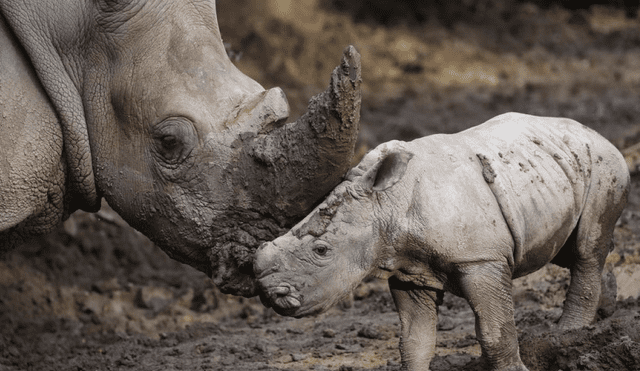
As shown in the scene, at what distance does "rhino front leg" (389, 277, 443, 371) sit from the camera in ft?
12.0

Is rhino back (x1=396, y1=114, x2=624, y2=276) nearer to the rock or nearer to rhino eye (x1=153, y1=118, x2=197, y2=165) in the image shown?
rhino eye (x1=153, y1=118, x2=197, y2=165)

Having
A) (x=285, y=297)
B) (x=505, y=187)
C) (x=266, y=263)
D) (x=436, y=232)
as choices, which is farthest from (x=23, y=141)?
(x=505, y=187)

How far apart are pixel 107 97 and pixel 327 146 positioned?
1.24 m

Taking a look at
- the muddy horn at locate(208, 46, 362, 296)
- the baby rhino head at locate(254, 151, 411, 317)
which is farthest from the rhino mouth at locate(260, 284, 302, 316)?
the muddy horn at locate(208, 46, 362, 296)

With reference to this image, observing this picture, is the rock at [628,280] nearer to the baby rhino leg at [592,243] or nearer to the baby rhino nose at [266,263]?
the baby rhino leg at [592,243]

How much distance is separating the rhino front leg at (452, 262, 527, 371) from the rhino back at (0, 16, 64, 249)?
201 centimetres

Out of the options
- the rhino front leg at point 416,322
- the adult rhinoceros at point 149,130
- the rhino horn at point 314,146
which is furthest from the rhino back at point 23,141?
the rhino front leg at point 416,322

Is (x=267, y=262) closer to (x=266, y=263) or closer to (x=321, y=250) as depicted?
(x=266, y=263)

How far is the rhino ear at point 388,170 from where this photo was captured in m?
3.38

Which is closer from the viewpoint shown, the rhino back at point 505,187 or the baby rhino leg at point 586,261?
the rhino back at point 505,187

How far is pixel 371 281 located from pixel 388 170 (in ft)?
9.32

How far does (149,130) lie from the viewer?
3924 millimetres

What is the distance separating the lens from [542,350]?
3900 millimetres

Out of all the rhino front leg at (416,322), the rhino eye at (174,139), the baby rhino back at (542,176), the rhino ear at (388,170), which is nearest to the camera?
the rhino ear at (388,170)
